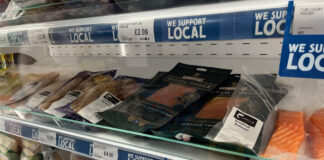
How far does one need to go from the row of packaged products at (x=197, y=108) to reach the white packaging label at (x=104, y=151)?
8 cm

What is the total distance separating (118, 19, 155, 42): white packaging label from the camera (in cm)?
72

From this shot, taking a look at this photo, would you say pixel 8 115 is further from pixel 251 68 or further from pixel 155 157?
pixel 251 68

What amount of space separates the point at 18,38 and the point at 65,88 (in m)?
0.30

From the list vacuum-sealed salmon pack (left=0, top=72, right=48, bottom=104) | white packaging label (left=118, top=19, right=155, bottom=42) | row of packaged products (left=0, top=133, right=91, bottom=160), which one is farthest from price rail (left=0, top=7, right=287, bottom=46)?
row of packaged products (left=0, top=133, right=91, bottom=160)

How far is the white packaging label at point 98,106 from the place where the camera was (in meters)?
0.92

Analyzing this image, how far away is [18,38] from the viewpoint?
41.4 inches

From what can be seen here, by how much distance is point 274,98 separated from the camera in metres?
0.79

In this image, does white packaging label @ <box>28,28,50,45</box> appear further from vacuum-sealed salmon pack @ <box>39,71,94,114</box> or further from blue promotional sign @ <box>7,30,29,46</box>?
vacuum-sealed salmon pack @ <box>39,71,94,114</box>

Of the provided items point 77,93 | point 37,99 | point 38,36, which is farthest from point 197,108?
point 37,99

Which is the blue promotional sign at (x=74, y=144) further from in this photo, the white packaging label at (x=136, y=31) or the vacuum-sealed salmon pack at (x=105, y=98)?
the white packaging label at (x=136, y=31)

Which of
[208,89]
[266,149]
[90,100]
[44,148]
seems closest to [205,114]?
[208,89]

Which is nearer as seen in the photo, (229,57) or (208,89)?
(208,89)

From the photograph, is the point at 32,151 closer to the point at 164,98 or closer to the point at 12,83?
the point at 12,83

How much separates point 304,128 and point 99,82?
0.87 meters
